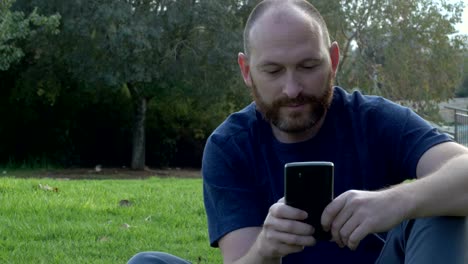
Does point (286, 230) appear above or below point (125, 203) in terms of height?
above

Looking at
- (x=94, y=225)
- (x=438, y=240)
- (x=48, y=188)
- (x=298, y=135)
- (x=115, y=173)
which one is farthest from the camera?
(x=115, y=173)

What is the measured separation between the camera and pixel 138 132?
75.5ft

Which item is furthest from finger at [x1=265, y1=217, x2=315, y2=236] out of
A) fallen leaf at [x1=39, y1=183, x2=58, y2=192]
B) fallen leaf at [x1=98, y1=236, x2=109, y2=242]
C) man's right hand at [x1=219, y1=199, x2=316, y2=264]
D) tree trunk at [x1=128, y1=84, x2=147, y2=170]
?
tree trunk at [x1=128, y1=84, x2=147, y2=170]

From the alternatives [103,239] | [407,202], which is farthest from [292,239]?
[103,239]

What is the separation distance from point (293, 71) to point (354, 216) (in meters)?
0.64

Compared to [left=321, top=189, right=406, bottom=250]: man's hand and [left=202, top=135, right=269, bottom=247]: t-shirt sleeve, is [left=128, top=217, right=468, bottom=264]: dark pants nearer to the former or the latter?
[left=321, top=189, right=406, bottom=250]: man's hand

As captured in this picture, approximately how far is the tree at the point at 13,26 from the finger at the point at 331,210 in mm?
16399

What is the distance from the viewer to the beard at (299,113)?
2678 mm

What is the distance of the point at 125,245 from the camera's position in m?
5.33

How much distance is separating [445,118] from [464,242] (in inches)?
939

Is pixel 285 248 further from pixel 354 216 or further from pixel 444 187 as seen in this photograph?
pixel 444 187

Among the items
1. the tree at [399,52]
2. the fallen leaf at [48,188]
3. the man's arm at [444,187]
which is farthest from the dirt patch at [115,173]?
the man's arm at [444,187]

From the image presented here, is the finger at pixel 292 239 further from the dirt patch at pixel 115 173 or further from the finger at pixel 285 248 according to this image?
the dirt patch at pixel 115 173

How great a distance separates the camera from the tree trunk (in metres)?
22.9
